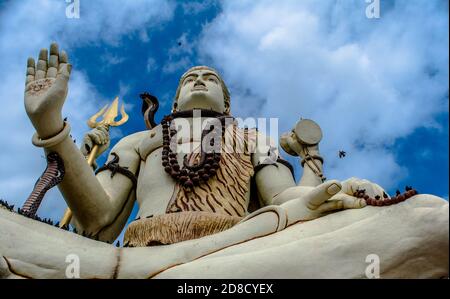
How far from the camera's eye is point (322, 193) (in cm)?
539

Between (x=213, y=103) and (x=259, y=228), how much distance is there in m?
2.51

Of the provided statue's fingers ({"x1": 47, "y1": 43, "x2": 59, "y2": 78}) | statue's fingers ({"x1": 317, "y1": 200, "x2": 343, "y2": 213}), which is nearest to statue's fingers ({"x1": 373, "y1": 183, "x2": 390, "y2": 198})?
statue's fingers ({"x1": 317, "y1": 200, "x2": 343, "y2": 213})

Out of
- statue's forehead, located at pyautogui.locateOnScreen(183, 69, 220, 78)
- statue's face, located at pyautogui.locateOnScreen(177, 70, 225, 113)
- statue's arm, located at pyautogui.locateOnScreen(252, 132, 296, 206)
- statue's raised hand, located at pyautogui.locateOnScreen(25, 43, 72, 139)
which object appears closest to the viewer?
statue's raised hand, located at pyautogui.locateOnScreen(25, 43, 72, 139)

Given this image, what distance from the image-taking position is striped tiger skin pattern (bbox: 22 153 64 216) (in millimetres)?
6039

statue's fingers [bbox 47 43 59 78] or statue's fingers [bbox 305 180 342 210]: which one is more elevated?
statue's fingers [bbox 47 43 59 78]

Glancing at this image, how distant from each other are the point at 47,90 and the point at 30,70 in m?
0.44

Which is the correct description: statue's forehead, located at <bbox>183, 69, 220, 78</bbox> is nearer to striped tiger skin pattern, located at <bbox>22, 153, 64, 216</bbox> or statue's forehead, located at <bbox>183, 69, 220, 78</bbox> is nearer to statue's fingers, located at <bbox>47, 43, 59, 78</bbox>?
statue's fingers, located at <bbox>47, 43, 59, 78</bbox>

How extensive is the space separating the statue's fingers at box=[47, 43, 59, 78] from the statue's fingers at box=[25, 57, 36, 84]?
0.14m

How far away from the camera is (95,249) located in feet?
17.9

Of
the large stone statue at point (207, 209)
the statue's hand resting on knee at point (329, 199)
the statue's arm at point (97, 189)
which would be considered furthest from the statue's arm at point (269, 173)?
the statue's hand resting on knee at point (329, 199)

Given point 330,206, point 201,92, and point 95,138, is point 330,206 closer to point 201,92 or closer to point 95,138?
point 201,92

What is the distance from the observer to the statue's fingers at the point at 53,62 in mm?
6336

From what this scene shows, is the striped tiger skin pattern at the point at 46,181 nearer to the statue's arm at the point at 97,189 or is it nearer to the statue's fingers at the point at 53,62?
the statue's arm at the point at 97,189

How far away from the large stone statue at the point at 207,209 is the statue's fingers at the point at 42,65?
1cm
